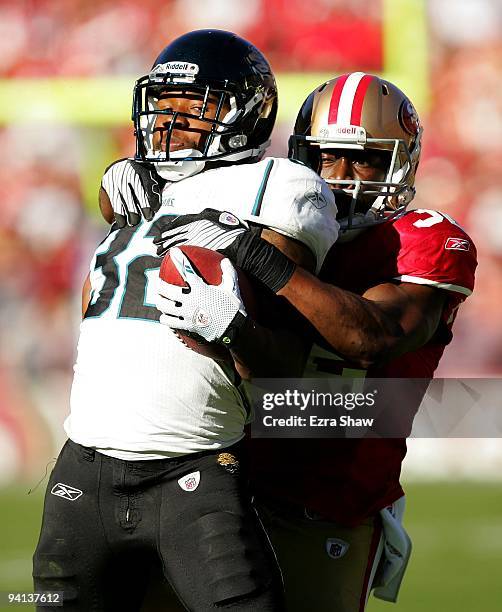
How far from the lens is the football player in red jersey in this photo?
2.13 meters

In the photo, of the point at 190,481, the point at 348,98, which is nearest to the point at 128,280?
the point at 190,481

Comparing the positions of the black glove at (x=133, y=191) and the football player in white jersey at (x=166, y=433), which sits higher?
the black glove at (x=133, y=191)

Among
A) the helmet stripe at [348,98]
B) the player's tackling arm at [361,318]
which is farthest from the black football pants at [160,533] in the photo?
the helmet stripe at [348,98]

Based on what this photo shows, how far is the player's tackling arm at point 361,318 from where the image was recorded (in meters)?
1.90

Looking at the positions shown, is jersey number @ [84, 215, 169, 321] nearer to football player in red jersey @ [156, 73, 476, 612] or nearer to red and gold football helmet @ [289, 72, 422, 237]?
football player in red jersey @ [156, 73, 476, 612]

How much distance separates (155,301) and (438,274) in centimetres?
61

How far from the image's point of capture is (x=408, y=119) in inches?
104

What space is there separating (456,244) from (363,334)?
420mm

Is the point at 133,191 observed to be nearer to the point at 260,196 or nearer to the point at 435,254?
the point at 260,196

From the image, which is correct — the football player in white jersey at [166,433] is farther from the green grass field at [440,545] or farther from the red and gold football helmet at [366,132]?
the green grass field at [440,545]

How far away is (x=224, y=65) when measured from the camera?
7.27ft

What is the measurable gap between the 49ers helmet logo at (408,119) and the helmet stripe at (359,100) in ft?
0.34

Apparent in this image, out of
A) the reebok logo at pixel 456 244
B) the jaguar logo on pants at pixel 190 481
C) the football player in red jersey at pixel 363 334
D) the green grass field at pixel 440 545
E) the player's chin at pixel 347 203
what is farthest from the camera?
the green grass field at pixel 440 545

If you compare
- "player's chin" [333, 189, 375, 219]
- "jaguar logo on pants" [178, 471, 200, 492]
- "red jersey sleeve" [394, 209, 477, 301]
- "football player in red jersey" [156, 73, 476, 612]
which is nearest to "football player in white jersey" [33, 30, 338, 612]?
"jaguar logo on pants" [178, 471, 200, 492]
